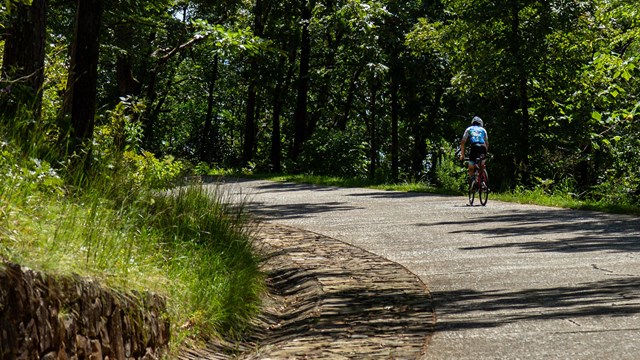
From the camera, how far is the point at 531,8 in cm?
2964

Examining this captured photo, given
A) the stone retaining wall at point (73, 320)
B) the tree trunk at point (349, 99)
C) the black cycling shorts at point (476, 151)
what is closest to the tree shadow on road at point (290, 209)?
the black cycling shorts at point (476, 151)

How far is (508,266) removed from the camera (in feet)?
35.8

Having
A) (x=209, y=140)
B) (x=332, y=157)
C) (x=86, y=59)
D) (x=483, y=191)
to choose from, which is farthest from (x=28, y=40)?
(x=209, y=140)

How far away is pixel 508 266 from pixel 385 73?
26.4 metres

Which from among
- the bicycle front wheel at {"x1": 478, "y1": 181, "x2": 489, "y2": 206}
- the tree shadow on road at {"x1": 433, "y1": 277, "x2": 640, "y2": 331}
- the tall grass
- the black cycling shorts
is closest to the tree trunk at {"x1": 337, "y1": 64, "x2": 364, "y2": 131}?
the black cycling shorts

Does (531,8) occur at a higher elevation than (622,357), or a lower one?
higher

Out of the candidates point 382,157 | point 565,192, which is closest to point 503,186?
point 565,192

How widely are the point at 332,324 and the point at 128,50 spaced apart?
17270 millimetres

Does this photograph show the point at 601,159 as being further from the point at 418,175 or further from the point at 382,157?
the point at 382,157

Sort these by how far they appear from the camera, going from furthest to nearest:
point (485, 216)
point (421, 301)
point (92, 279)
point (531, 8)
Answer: point (531, 8) < point (485, 216) < point (421, 301) < point (92, 279)

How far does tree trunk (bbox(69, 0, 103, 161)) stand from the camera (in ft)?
38.1

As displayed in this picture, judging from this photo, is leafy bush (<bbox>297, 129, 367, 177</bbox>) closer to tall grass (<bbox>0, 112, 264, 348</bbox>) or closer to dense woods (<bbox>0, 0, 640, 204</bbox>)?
dense woods (<bbox>0, 0, 640, 204</bbox>)

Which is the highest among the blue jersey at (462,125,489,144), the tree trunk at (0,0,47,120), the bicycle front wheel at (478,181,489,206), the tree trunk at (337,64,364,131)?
the tree trunk at (337,64,364,131)

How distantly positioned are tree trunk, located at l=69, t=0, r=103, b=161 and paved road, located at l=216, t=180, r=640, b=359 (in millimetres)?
2053
